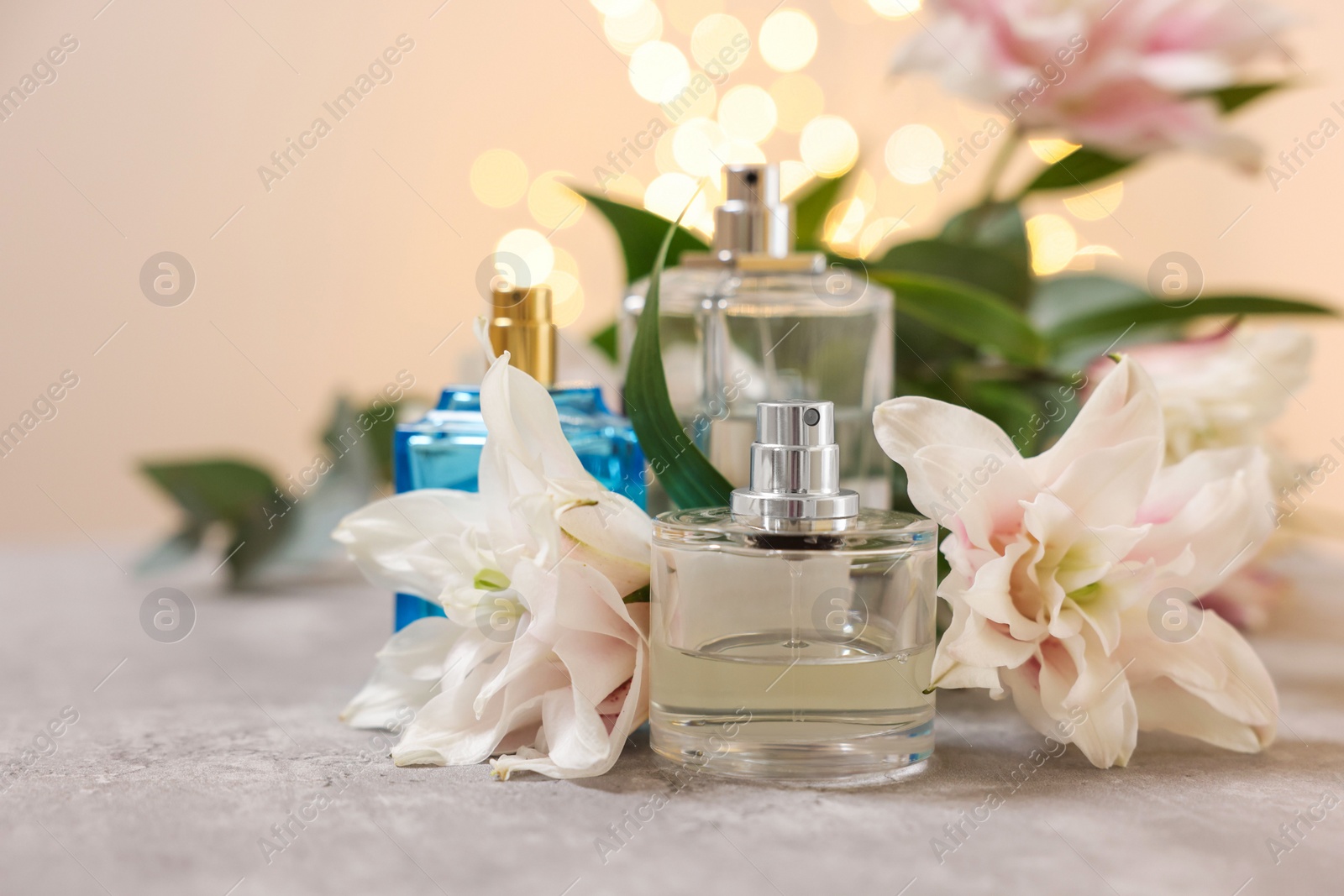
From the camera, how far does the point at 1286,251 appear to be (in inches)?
53.2

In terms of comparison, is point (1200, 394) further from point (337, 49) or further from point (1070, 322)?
point (337, 49)

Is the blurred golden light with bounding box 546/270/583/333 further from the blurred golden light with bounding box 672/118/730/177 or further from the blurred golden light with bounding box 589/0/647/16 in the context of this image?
the blurred golden light with bounding box 589/0/647/16

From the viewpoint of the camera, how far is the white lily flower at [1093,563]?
1.35 ft

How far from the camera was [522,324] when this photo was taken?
508 mm

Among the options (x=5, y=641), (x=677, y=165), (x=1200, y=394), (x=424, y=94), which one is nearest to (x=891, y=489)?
(x=1200, y=394)

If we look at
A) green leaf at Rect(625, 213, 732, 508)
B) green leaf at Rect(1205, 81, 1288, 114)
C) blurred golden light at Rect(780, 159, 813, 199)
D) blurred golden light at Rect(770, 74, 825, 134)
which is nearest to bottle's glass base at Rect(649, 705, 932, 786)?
green leaf at Rect(625, 213, 732, 508)

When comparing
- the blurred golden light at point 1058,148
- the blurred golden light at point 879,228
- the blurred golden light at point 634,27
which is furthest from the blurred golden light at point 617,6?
the blurred golden light at point 1058,148

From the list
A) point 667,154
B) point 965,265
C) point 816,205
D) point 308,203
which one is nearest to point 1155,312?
point 965,265

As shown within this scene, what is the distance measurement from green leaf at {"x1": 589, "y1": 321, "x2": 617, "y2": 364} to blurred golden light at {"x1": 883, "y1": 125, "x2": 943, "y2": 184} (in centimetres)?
71

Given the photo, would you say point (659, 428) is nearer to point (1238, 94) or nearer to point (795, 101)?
point (1238, 94)

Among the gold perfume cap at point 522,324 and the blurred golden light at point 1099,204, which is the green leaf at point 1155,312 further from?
the blurred golden light at point 1099,204

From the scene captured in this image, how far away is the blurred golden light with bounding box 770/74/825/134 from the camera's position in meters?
1.33

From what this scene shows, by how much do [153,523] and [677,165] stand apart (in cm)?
84

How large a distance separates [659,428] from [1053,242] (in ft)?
3.30
